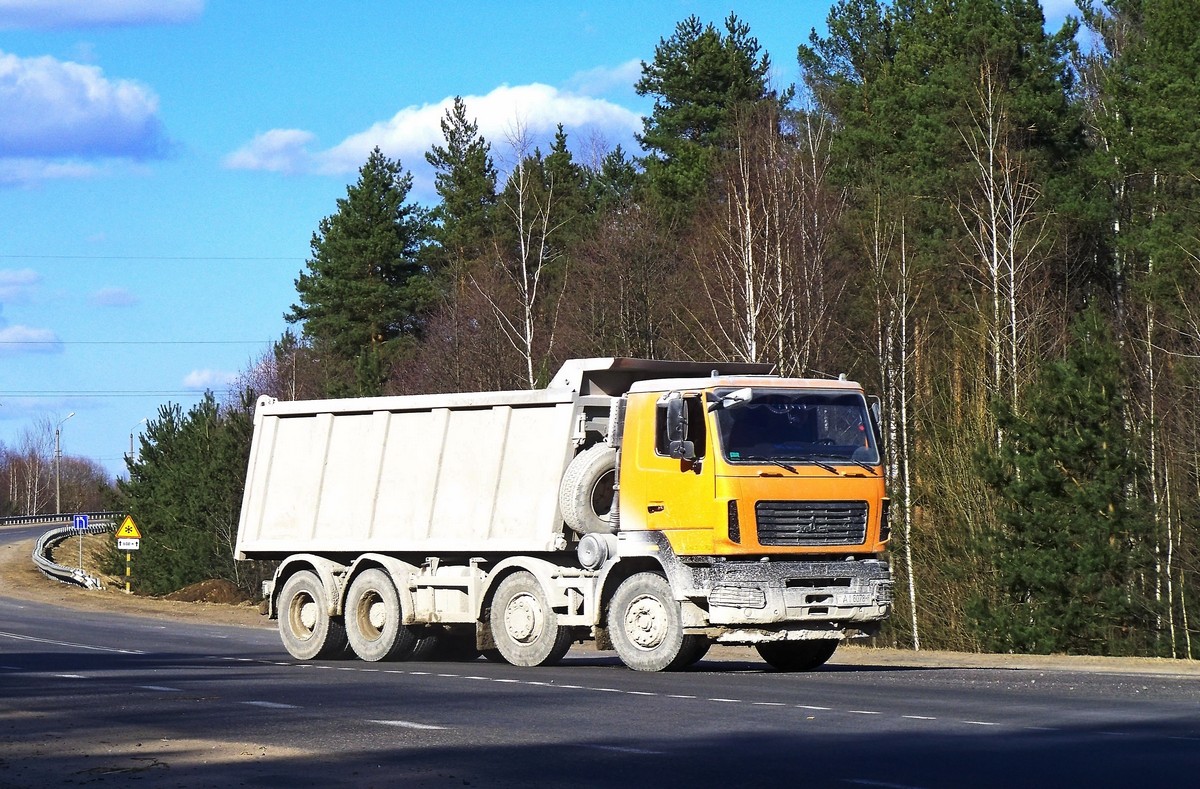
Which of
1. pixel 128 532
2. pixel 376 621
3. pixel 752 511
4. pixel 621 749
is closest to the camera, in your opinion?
pixel 621 749

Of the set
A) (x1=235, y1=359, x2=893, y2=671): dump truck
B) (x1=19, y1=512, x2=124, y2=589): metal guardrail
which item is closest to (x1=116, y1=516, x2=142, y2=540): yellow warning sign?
(x1=19, y1=512, x2=124, y2=589): metal guardrail

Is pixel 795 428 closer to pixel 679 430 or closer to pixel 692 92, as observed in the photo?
pixel 679 430

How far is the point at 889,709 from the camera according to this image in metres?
13.6

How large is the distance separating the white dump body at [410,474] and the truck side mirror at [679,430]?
1.70m

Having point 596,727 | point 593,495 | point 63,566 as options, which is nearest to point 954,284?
point 593,495

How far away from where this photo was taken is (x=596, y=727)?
41.4 feet

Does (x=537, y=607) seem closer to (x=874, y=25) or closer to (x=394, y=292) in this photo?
(x=874, y=25)

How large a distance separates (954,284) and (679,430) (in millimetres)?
29901

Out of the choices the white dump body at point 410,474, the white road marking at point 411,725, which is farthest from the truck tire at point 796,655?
the white road marking at point 411,725

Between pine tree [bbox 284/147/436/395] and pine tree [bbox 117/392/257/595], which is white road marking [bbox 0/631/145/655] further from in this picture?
pine tree [bbox 284/147/436/395]

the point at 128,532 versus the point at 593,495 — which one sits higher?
the point at 128,532

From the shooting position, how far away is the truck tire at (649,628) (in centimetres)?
1788

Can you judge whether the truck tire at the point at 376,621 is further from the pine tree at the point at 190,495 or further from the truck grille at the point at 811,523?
the pine tree at the point at 190,495

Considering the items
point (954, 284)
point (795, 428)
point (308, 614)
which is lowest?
point (308, 614)
